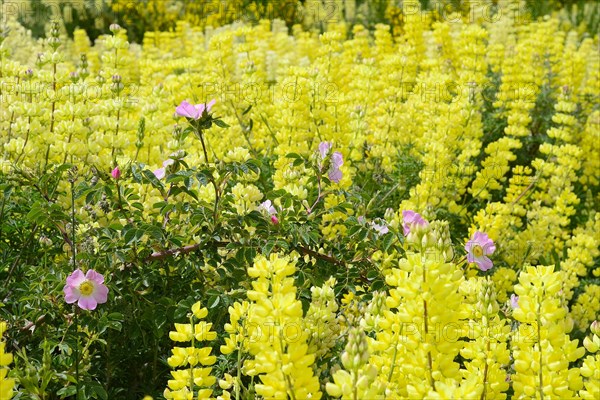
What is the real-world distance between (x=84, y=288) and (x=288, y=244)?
1.81 ft

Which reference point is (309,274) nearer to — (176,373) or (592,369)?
(176,373)

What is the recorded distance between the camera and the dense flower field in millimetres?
1690

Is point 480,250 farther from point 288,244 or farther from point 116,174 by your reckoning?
point 116,174

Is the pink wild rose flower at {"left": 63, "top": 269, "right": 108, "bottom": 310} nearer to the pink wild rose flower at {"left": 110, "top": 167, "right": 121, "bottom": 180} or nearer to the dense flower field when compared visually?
the dense flower field

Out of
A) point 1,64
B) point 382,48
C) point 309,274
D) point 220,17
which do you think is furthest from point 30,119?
point 220,17

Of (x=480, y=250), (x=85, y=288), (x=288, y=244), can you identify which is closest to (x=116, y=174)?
(x=85, y=288)

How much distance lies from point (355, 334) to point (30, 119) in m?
1.83

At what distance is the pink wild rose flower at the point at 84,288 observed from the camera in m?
2.16

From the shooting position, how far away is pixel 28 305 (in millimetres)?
2287

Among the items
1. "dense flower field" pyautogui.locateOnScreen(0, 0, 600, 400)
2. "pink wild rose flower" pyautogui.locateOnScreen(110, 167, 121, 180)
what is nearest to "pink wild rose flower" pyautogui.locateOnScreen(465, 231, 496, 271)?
"dense flower field" pyautogui.locateOnScreen(0, 0, 600, 400)

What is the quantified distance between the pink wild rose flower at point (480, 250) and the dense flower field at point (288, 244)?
0.01 m

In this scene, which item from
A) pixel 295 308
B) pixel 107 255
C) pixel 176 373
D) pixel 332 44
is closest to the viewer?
pixel 295 308

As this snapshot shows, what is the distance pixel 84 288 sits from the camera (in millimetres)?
2172

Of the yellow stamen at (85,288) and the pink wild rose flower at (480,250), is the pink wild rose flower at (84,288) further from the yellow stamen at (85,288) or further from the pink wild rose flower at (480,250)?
the pink wild rose flower at (480,250)
